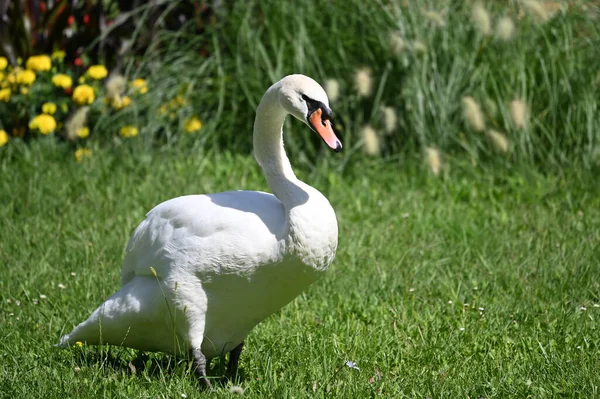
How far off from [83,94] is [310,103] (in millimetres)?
3750

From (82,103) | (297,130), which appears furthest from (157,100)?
(297,130)

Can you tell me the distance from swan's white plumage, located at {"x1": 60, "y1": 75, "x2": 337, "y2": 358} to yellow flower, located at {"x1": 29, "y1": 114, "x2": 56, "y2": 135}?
324 cm

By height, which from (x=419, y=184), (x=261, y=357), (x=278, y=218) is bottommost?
(x=419, y=184)

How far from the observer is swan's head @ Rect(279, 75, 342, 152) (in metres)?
3.01

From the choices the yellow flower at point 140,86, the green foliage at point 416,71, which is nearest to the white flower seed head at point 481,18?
the green foliage at point 416,71

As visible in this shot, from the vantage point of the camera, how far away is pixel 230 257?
2930mm

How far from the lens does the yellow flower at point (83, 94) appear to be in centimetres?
636

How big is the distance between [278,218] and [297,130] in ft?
12.1

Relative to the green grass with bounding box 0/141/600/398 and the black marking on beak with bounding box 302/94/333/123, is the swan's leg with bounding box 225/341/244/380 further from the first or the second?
the black marking on beak with bounding box 302/94/333/123

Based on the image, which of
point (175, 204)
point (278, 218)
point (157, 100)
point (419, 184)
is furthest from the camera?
point (157, 100)

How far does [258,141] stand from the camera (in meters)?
3.32

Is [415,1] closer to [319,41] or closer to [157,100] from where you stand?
[319,41]

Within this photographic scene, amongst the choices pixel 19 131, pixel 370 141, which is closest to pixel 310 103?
pixel 370 141

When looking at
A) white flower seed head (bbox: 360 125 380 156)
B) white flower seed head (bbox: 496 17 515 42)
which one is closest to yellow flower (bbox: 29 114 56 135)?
white flower seed head (bbox: 360 125 380 156)
